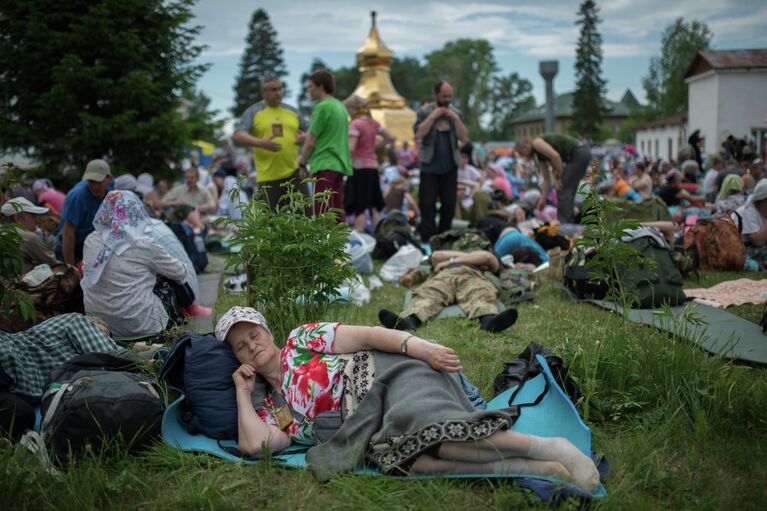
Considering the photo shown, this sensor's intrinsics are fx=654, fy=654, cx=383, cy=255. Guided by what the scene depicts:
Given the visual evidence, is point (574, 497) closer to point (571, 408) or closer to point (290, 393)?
point (571, 408)

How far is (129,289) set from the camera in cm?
525

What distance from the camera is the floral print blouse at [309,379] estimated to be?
341cm

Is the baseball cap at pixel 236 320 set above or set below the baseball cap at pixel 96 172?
below

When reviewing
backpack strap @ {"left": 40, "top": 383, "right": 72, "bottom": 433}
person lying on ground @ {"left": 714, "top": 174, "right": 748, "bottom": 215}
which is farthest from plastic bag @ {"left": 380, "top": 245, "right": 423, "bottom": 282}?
backpack strap @ {"left": 40, "top": 383, "right": 72, "bottom": 433}

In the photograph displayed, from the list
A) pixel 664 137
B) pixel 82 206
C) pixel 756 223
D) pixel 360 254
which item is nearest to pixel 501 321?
pixel 360 254

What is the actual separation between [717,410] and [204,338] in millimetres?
2809

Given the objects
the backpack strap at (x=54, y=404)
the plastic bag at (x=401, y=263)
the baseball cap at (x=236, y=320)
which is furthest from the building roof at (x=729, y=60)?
the backpack strap at (x=54, y=404)

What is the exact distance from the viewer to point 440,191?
996cm

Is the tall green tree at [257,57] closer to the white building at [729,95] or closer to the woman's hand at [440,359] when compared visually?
A: the white building at [729,95]

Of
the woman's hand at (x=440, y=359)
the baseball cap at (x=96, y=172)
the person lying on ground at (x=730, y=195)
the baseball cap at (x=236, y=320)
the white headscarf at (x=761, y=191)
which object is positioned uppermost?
the baseball cap at (x=96, y=172)

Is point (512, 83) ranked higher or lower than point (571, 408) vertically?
higher

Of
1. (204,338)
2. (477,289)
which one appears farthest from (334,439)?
(477,289)

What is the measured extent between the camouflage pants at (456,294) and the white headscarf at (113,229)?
2.43m

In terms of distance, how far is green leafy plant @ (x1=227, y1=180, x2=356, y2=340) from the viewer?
409 centimetres
